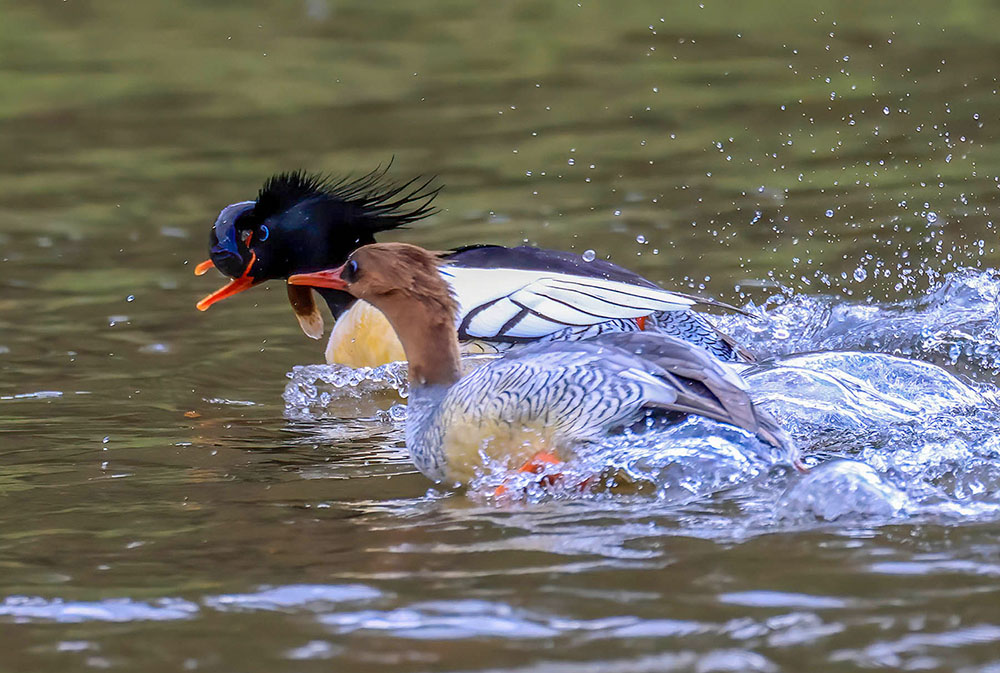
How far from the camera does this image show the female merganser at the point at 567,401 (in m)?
5.14

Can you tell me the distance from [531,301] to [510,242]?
7.47 feet

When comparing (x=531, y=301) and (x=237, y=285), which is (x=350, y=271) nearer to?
(x=531, y=301)

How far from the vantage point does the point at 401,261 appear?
18.6 feet

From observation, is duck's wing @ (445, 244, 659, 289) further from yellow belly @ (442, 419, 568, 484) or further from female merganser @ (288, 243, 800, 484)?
yellow belly @ (442, 419, 568, 484)

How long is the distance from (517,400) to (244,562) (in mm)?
1175

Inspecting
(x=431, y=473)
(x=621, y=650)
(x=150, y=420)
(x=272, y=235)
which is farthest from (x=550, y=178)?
(x=621, y=650)

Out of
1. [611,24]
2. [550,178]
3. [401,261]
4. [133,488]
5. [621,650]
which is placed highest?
[611,24]

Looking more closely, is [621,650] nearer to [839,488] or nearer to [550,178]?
[839,488]

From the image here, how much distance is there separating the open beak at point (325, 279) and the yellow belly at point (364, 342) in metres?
1.32

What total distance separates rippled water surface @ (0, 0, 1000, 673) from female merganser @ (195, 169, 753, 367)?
0.97 feet

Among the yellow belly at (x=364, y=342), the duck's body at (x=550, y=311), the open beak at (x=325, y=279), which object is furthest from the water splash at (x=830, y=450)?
the open beak at (x=325, y=279)

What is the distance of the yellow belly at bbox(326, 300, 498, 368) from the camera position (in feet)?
24.0

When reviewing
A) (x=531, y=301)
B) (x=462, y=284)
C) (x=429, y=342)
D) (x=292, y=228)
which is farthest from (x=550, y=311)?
(x=292, y=228)

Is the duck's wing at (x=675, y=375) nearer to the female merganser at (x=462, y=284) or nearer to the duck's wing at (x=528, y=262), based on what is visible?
the female merganser at (x=462, y=284)
